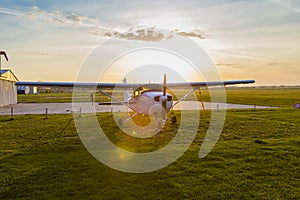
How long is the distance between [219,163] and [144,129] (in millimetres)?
6557

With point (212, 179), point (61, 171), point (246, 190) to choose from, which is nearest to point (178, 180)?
point (212, 179)

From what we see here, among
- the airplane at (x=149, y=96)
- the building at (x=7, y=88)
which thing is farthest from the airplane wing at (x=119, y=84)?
the building at (x=7, y=88)

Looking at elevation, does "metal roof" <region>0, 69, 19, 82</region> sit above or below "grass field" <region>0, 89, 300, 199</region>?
above

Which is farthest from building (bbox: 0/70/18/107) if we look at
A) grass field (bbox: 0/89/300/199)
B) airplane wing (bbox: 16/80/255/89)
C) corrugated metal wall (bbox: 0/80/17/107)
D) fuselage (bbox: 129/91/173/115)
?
grass field (bbox: 0/89/300/199)

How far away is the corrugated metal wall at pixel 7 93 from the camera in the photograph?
98.3 ft

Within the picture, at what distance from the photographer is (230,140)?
33.8 ft

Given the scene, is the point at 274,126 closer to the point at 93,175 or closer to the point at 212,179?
the point at 212,179

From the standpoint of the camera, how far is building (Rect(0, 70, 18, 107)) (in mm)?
29953

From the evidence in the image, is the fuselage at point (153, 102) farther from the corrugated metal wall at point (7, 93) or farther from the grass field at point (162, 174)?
the corrugated metal wall at point (7, 93)

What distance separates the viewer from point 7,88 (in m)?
32.4

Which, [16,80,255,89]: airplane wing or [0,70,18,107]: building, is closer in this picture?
[16,80,255,89]: airplane wing

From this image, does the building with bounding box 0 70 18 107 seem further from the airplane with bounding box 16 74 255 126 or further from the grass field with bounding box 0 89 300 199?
the grass field with bounding box 0 89 300 199

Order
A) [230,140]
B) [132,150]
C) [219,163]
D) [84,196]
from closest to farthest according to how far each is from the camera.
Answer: [84,196], [219,163], [132,150], [230,140]

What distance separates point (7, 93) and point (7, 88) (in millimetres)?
650
